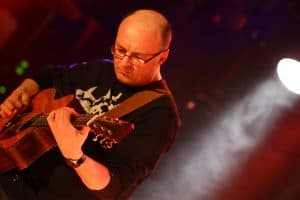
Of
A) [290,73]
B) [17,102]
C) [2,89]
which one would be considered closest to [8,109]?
[17,102]

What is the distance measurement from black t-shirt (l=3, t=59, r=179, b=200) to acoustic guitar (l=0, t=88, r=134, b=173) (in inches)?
4.4

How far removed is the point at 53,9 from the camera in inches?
189

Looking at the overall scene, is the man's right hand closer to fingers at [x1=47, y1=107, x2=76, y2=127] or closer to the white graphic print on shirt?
the white graphic print on shirt

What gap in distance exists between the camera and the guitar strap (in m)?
2.40

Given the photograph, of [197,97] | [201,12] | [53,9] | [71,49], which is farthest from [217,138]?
[53,9]

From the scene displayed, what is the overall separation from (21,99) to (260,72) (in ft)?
8.42

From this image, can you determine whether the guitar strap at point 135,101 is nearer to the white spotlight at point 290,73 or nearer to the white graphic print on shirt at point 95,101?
the white graphic print on shirt at point 95,101

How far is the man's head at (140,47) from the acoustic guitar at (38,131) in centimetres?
31

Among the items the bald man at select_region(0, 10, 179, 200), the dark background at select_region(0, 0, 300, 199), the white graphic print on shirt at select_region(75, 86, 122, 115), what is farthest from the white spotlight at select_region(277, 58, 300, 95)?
the white graphic print on shirt at select_region(75, 86, 122, 115)

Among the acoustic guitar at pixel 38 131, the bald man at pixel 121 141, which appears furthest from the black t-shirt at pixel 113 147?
the acoustic guitar at pixel 38 131

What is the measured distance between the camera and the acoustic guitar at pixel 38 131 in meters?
2.03

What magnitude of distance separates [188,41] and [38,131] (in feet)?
9.65

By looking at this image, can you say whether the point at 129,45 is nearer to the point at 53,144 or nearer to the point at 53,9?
the point at 53,144

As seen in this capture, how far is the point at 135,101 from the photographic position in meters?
2.45
